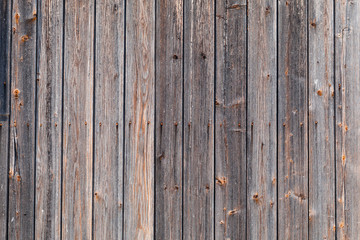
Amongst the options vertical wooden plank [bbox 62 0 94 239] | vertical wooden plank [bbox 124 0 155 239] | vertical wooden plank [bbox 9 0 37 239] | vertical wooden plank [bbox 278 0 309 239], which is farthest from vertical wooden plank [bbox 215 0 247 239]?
vertical wooden plank [bbox 9 0 37 239]

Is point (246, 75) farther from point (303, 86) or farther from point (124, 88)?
point (124, 88)

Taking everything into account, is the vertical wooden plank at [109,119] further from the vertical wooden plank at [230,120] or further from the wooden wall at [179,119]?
the vertical wooden plank at [230,120]

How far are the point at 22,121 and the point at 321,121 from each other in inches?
60.7

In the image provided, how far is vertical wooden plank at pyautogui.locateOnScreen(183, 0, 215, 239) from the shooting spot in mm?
1780

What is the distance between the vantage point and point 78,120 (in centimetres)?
179

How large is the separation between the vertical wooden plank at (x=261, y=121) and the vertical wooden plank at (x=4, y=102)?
1.24 metres

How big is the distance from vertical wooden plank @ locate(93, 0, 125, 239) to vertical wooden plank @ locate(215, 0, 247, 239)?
19.7 inches

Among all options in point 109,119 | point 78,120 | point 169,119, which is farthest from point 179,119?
point 78,120

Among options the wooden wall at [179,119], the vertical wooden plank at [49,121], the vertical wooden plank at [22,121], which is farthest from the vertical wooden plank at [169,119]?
the vertical wooden plank at [22,121]

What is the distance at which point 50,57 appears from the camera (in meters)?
1.80

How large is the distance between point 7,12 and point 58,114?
0.60 metres

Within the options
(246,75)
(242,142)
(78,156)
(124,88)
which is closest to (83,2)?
(124,88)

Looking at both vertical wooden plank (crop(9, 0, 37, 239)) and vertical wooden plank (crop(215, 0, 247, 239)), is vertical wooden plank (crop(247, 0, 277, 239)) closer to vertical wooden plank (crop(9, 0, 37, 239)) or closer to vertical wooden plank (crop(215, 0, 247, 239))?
vertical wooden plank (crop(215, 0, 247, 239))

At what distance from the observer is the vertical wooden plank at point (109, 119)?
1781 mm
